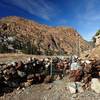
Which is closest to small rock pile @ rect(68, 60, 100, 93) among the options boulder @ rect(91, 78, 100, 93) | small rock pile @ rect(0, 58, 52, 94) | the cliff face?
boulder @ rect(91, 78, 100, 93)

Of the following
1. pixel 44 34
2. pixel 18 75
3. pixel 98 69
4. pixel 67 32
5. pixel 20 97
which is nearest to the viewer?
pixel 20 97

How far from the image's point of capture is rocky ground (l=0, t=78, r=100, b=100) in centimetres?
1482

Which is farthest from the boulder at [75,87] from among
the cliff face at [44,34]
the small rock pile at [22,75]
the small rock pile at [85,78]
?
the cliff face at [44,34]

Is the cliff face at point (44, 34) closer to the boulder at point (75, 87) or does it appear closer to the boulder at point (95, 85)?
the boulder at point (75, 87)

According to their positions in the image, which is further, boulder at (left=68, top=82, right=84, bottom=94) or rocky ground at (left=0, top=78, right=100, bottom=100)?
boulder at (left=68, top=82, right=84, bottom=94)

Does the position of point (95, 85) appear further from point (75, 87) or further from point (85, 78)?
point (85, 78)

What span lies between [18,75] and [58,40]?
275 ft

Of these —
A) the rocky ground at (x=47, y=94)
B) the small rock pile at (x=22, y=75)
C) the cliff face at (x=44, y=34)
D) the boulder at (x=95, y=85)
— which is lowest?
the rocky ground at (x=47, y=94)

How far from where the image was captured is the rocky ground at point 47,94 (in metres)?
14.8

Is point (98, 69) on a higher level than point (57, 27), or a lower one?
lower

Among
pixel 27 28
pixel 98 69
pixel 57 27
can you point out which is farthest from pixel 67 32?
pixel 98 69

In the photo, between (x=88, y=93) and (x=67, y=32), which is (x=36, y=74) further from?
(x=67, y=32)

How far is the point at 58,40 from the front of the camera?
10031 cm

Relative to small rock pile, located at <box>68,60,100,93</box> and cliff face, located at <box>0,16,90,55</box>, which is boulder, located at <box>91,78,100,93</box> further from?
cliff face, located at <box>0,16,90,55</box>
